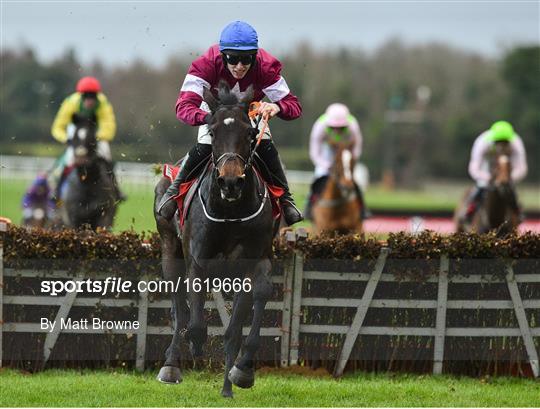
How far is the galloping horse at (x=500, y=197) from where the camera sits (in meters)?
12.8

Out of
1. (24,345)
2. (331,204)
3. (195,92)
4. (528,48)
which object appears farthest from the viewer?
(528,48)

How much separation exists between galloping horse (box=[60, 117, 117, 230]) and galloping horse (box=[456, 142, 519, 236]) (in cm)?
458

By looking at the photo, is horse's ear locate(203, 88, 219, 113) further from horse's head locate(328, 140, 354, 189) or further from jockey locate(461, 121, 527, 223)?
jockey locate(461, 121, 527, 223)

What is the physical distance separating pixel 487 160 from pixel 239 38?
321 inches

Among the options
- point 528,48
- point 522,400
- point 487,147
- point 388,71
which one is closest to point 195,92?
point 522,400

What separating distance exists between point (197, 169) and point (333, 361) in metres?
1.98

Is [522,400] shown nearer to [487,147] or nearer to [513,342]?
[513,342]

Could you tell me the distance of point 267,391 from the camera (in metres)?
6.69

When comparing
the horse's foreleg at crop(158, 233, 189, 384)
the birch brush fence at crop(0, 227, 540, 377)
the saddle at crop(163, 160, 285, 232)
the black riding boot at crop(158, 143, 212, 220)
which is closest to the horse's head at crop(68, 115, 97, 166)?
the birch brush fence at crop(0, 227, 540, 377)

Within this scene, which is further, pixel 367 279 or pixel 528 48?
pixel 528 48

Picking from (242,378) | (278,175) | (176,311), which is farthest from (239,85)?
(242,378)

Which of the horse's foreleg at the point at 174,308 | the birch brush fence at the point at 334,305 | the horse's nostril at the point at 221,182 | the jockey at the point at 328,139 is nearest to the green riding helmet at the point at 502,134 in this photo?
the jockey at the point at 328,139

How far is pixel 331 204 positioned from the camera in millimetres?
12859

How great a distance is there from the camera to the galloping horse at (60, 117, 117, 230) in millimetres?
11859
